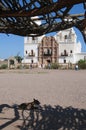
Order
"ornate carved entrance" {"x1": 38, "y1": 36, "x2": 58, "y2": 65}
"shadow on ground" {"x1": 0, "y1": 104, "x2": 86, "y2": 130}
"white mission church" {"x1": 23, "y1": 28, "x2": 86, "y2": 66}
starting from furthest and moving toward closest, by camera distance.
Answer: "ornate carved entrance" {"x1": 38, "y1": 36, "x2": 58, "y2": 65}
"white mission church" {"x1": 23, "y1": 28, "x2": 86, "y2": 66}
"shadow on ground" {"x1": 0, "y1": 104, "x2": 86, "y2": 130}

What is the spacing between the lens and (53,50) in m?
104

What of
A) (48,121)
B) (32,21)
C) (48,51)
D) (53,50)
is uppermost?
(53,50)

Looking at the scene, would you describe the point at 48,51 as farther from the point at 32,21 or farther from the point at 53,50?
the point at 32,21

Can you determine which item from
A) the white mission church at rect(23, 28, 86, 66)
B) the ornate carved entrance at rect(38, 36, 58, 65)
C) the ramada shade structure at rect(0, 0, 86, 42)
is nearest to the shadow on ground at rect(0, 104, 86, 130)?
the ramada shade structure at rect(0, 0, 86, 42)

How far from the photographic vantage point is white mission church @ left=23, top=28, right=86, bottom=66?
328 ft

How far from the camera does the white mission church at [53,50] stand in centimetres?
9988

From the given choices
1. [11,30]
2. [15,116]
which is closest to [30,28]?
[11,30]

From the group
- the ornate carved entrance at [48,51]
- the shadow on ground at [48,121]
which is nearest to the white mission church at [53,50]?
the ornate carved entrance at [48,51]

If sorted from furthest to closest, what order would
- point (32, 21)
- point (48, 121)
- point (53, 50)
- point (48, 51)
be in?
point (48, 51) < point (53, 50) < point (48, 121) < point (32, 21)

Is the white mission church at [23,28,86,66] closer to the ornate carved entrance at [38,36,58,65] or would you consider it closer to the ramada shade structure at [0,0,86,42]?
the ornate carved entrance at [38,36,58,65]

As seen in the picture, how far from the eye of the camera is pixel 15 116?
29.4 ft

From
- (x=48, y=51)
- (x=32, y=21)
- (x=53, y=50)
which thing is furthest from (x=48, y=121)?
(x=48, y=51)

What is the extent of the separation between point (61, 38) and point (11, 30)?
96042 mm

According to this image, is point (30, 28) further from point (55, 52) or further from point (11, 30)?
point (55, 52)
